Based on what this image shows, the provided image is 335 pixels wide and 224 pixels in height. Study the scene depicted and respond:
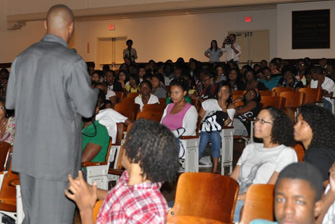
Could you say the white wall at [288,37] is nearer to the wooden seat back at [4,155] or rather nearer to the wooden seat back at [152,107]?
the wooden seat back at [152,107]

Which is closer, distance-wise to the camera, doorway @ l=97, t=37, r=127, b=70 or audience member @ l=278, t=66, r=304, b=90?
audience member @ l=278, t=66, r=304, b=90

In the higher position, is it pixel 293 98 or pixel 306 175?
pixel 293 98

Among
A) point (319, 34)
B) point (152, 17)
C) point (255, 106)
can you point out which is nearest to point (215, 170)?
point (255, 106)

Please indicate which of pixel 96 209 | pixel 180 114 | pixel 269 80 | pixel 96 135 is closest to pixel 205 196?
pixel 96 209

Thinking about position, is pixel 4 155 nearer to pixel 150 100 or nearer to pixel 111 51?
pixel 150 100

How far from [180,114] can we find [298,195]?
4896 millimetres

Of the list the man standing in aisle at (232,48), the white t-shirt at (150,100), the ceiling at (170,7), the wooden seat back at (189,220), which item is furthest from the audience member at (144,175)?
the man standing in aisle at (232,48)

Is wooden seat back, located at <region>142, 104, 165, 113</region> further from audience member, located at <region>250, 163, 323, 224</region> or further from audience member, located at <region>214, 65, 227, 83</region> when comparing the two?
audience member, located at <region>250, 163, 323, 224</region>

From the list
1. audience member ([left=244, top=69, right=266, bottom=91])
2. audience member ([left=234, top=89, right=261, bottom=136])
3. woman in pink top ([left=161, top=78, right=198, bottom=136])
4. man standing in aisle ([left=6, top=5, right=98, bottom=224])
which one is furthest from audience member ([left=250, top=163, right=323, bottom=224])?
audience member ([left=244, top=69, right=266, bottom=91])

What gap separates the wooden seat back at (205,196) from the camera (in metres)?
3.44

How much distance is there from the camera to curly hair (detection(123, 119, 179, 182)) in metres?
2.46

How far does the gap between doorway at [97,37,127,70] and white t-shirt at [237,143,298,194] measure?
1752 centimetres

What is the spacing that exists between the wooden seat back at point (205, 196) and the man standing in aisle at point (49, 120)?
28.1 inches

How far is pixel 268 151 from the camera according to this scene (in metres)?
4.05
